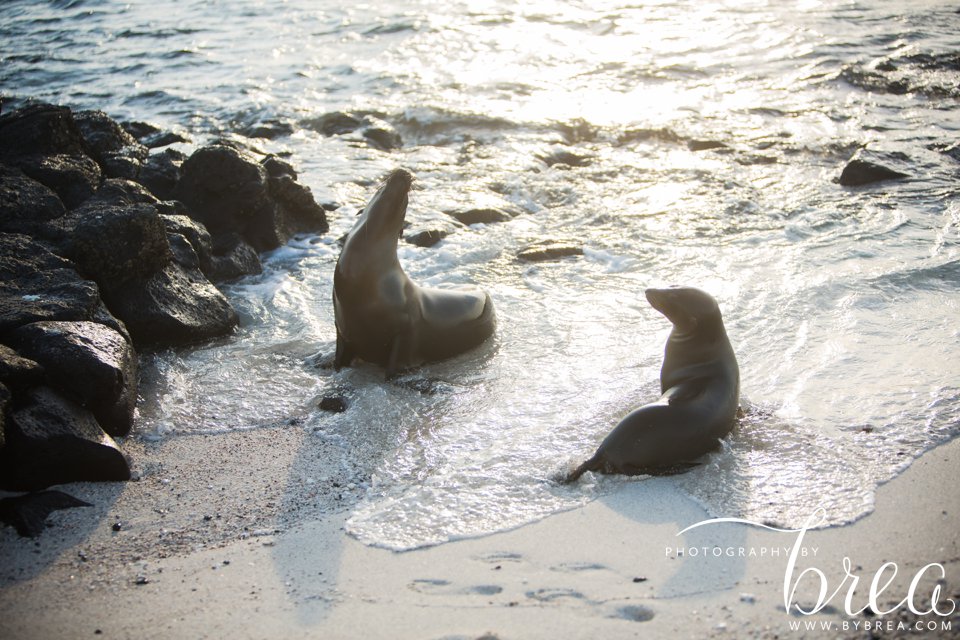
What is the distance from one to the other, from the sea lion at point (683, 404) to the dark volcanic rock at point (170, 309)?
10.7ft

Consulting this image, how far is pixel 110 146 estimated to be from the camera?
9.41 metres

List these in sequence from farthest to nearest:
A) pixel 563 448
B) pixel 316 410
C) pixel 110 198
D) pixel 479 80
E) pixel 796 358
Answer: pixel 479 80 → pixel 110 198 → pixel 796 358 → pixel 316 410 → pixel 563 448

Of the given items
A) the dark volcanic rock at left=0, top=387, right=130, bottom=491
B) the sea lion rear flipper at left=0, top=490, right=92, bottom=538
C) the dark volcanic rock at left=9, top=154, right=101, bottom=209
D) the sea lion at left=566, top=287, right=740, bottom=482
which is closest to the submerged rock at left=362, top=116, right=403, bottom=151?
the dark volcanic rock at left=9, top=154, right=101, bottom=209

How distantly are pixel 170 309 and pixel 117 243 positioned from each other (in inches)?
23.4

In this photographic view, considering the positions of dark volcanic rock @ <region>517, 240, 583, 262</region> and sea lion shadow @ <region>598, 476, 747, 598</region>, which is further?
dark volcanic rock @ <region>517, 240, 583, 262</region>

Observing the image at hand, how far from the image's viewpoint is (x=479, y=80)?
14398mm

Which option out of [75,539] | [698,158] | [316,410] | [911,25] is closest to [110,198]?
[316,410]

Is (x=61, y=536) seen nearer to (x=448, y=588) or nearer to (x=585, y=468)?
(x=448, y=588)

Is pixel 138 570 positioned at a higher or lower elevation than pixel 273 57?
lower

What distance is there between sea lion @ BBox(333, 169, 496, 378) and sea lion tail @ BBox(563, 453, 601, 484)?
1.87 metres

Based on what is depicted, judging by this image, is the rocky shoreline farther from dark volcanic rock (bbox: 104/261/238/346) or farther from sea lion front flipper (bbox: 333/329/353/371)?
sea lion front flipper (bbox: 333/329/353/371)

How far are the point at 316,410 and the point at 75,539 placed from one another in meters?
1.76

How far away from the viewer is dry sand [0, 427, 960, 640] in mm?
3562

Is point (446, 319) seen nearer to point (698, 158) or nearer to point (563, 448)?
point (563, 448)
